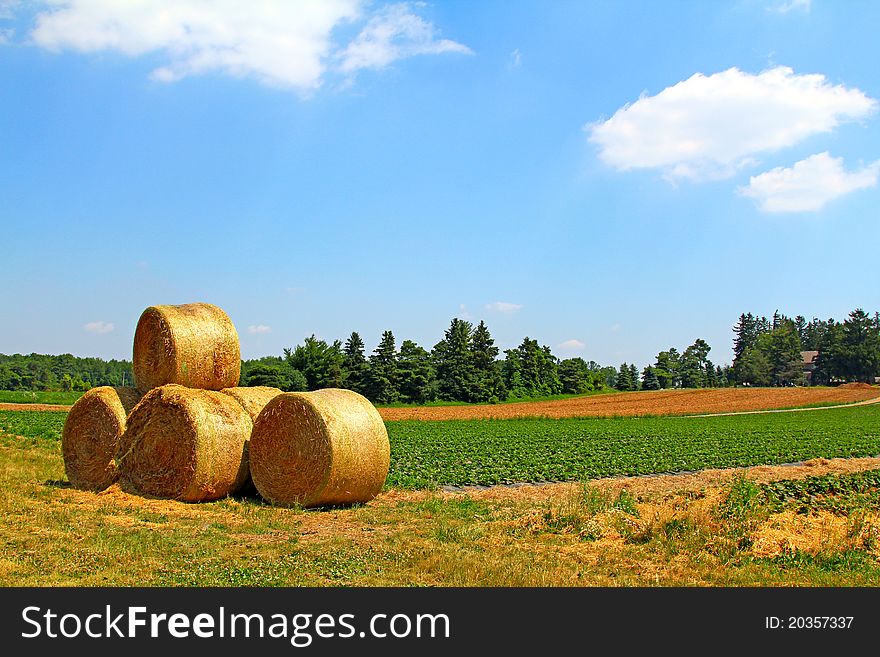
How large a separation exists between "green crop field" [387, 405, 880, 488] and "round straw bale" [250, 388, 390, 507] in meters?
2.90

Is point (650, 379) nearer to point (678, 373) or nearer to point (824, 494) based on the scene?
point (678, 373)

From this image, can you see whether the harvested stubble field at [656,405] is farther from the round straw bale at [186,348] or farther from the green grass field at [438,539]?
the green grass field at [438,539]

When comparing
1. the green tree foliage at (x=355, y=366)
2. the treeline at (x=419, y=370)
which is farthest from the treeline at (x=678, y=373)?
A: the green tree foliage at (x=355, y=366)

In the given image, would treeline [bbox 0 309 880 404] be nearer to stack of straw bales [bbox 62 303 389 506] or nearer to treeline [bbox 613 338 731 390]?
treeline [bbox 613 338 731 390]

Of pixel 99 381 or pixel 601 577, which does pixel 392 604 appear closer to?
pixel 601 577

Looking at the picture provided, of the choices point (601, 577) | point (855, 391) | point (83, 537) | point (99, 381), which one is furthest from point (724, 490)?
point (99, 381)

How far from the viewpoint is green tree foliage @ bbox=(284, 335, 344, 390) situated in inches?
2648

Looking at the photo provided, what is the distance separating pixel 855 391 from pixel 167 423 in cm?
8394

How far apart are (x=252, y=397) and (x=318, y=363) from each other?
5547 centimetres

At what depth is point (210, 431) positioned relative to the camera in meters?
11.8

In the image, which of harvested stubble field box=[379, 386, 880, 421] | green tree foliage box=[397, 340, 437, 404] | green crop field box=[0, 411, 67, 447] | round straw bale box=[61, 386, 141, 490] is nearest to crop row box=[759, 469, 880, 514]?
round straw bale box=[61, 386, 141, 490]

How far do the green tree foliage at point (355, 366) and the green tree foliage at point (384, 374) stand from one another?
2.02 ft

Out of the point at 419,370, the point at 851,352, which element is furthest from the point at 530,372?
the point at 851,352

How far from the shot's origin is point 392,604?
580 centimetres
